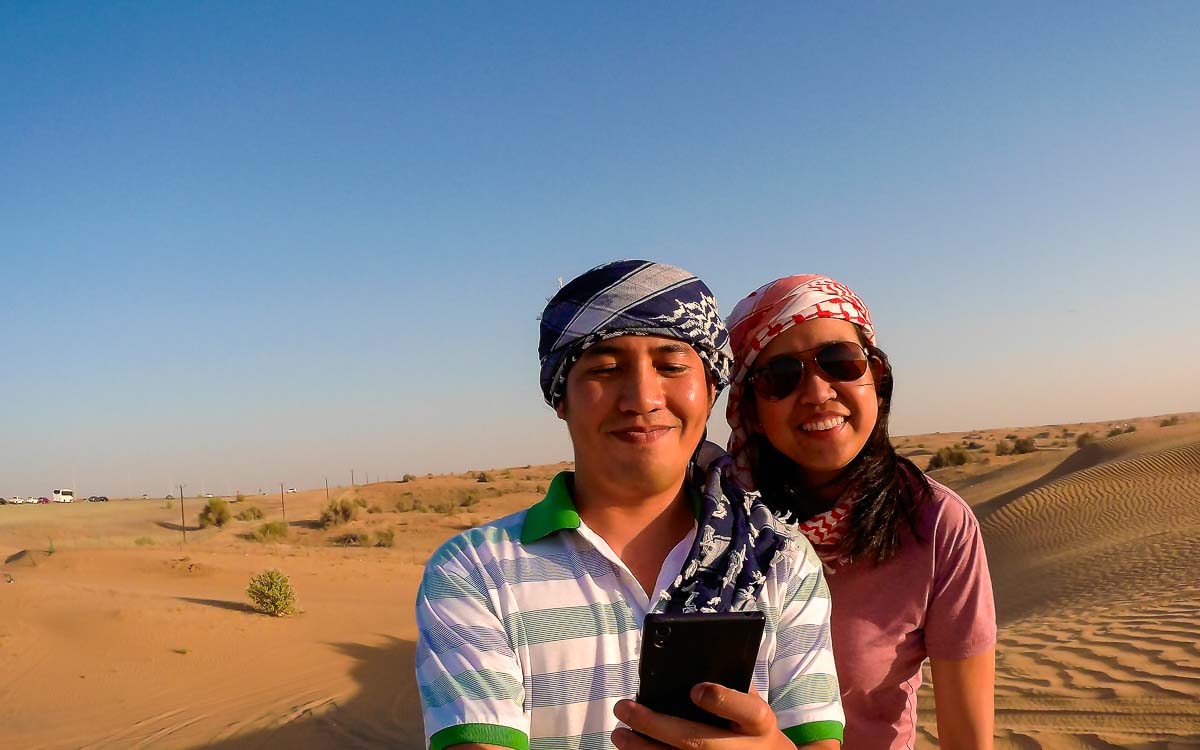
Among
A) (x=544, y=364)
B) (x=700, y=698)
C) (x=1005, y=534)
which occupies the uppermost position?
(x=544, y=364)

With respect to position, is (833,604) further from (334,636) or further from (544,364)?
(334,636)

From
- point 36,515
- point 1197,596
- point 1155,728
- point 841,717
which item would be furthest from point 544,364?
point 36,515

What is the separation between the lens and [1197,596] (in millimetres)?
10180

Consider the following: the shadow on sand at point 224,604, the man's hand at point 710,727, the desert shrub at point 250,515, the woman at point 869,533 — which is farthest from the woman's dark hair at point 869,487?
the desert shrub at point 250,515

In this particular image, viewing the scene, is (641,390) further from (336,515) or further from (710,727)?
(336,515)

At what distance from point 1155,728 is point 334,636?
1019 centimetres

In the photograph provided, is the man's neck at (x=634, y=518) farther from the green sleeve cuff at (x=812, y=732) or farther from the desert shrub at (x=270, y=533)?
the desert shrub at (x=270, y=533)

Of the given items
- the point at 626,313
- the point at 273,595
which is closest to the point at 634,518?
the point at 626,313

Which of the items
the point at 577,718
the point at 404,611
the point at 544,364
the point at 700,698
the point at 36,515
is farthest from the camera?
the point at 36,515

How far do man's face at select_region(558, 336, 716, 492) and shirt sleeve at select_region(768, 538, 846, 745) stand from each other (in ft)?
1.36

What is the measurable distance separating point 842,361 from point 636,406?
0.90 metres

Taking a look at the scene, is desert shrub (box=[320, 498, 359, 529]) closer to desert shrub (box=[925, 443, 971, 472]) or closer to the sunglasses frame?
desert shrub (box=[925, 443, 971, 472])

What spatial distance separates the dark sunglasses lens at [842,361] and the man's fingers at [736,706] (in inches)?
50.3

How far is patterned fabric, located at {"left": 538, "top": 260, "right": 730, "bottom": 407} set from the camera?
2.05 metres
